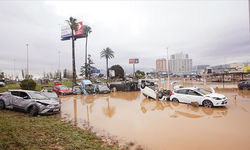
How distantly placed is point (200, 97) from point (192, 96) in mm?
552

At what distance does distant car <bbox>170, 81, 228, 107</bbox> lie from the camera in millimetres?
9570

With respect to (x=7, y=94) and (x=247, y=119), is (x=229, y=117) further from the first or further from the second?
(x=7, y=94)

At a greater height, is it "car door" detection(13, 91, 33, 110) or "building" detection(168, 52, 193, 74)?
"building" detection(168, 52, 193, 74)

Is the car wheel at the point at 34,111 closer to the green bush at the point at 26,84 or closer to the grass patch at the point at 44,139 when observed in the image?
the grass patch at the point at 44,139

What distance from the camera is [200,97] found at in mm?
10188

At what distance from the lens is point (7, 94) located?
9.02 metres

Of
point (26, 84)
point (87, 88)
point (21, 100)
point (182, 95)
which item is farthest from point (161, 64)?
point (21, 100)

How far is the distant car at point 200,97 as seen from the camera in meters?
9.57

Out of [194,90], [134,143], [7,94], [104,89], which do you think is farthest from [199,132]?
[104,89]

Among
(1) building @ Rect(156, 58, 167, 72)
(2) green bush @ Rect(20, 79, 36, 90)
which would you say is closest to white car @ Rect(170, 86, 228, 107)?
(2) green bush @ Rect(20, 79, 36, 90)

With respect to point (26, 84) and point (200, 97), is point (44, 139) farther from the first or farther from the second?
point (26, 84)

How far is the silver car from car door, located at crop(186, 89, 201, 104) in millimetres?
9549

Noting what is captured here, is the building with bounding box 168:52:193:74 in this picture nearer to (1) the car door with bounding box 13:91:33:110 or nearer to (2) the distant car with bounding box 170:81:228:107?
(2) the distant car with bounding box 170:81:228:107

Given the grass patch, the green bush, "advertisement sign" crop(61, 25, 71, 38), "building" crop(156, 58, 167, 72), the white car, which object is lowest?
the grass patch
